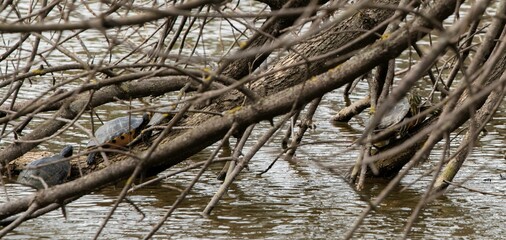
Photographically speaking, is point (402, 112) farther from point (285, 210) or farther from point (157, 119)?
point (157, 119)

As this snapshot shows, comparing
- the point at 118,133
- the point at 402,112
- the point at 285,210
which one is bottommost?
the point at 285,210

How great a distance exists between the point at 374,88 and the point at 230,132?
100 inches

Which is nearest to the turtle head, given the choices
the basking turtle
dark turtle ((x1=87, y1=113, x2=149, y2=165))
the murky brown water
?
dark turtle ((x1=87, y1=113, x2=149, y2=165))

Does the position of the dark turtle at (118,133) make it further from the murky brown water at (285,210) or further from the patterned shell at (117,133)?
the murky brown water at (285,210)

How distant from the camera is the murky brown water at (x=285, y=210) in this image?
18.5 feet

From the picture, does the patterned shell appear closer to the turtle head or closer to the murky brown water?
the turtle head

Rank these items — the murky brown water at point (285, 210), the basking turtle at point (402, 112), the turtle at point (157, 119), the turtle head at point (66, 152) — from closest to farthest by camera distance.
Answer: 1. the murky brown water at point (285, 210)
2. the turtle at point (157, 119)
3. the turtle head at point (66, 152)
4. the basking turtle at point (402, 112)

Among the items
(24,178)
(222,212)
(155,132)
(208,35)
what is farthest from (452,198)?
(208,35)

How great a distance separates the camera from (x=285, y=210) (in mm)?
6121

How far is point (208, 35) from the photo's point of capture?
12227 mm

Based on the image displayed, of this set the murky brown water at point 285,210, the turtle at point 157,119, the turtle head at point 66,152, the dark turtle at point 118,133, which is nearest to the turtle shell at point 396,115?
the murky brown water at point 285,210

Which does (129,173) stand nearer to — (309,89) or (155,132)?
(309,89)

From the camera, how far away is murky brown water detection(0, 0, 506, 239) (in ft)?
18.5

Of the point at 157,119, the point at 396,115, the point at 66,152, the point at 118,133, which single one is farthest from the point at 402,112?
the point at 66,152
